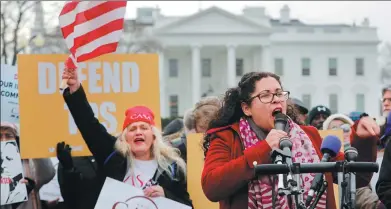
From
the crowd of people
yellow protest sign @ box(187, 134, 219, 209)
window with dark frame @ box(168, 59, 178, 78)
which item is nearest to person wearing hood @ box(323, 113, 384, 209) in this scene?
the crowd of people

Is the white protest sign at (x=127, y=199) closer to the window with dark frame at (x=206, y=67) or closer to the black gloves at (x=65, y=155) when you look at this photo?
the black gloves at (x=65, y=155)

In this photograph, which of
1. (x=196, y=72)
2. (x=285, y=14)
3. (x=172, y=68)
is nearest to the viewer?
(x=196, y=72)

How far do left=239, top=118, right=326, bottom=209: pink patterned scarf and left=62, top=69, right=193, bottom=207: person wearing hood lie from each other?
128 cm

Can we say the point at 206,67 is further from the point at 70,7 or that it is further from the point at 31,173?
the point at 70,7

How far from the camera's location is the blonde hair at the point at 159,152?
457cm

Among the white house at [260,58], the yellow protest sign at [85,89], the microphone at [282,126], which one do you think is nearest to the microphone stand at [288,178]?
the microphone at [282,126]

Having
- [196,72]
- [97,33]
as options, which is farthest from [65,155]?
[196,72]

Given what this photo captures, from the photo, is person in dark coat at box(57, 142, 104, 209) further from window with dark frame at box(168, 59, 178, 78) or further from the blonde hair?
window with dark frame at box(168, 59, 178, 78)

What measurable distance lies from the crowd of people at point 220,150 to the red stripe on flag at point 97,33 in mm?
262

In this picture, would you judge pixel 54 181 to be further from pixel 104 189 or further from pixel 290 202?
pixel 290 202

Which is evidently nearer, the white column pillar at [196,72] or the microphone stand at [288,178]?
the microphone stand at [288,178]

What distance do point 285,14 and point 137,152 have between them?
81250mm

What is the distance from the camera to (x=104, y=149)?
186 inches

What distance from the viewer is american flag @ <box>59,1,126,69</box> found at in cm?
502
